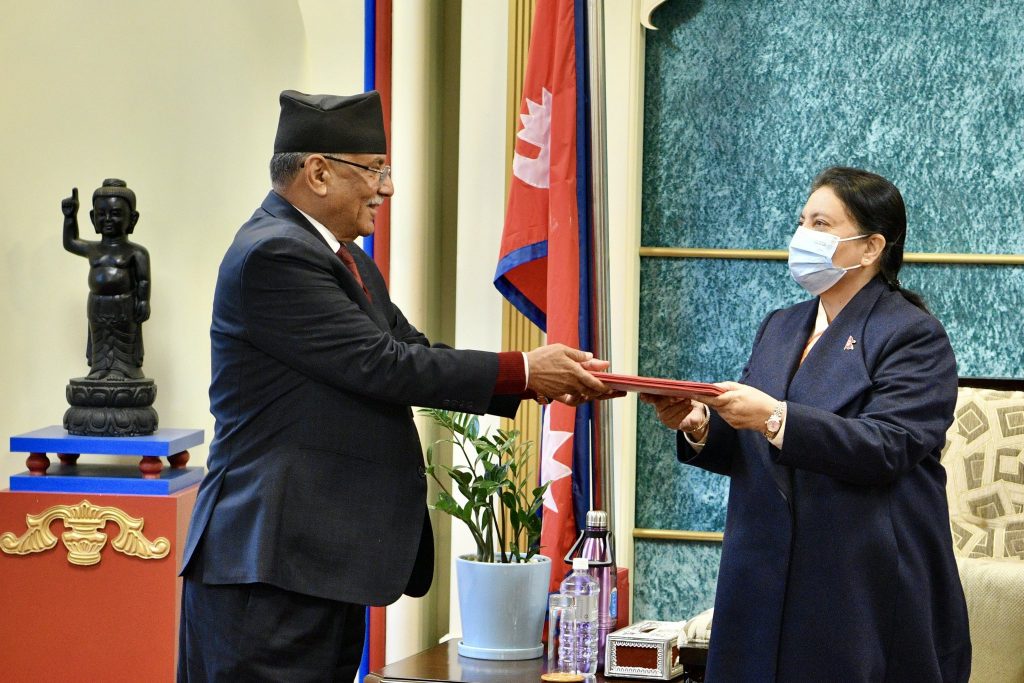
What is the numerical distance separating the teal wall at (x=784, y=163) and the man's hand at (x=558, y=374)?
132 cm

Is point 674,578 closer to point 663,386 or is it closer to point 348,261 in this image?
point 663,386

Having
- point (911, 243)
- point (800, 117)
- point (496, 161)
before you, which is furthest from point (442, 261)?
point (911, 243)

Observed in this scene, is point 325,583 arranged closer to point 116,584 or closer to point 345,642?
point 345,642

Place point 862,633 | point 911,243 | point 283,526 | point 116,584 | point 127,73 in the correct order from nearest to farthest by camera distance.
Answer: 1. point 283,526
2. point 862,633
3. point 116,584
4. point 911,243
5. point 127,73

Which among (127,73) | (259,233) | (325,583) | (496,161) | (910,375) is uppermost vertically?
(127,73)

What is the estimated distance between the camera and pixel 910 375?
7.04 feet

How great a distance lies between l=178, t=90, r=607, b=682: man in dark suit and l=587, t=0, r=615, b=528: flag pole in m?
1.07

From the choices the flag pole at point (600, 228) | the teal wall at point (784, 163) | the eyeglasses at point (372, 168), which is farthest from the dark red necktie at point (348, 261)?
the teal wall at point (784, 163)

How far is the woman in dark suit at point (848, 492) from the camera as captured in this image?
210 cm

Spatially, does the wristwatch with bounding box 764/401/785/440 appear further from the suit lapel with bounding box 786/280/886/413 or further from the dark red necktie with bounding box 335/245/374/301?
the dark red necktie with bounding box 335/245/374/301

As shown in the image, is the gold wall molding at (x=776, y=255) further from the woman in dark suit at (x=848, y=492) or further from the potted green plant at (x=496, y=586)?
the woman in dark suit at (x=848, y=492)

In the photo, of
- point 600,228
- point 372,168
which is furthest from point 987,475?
point 372,168

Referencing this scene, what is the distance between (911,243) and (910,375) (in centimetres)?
142

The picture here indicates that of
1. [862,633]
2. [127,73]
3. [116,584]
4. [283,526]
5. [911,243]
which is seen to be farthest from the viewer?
[127,73]
